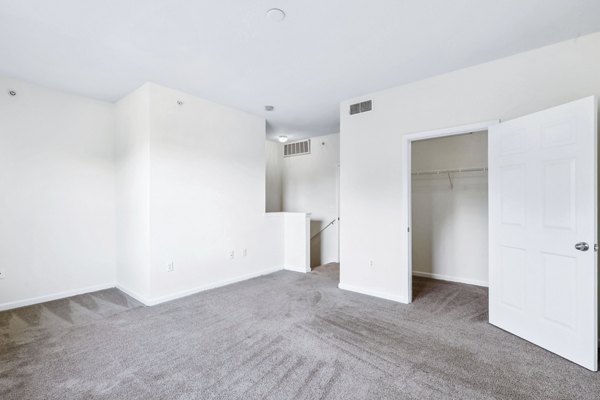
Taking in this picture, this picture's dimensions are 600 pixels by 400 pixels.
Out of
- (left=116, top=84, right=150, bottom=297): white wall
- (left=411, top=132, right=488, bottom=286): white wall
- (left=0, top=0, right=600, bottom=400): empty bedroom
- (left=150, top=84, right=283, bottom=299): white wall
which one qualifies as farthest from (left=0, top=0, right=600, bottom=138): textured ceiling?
(left=411, top=132, right=488, bottom=286): white wall

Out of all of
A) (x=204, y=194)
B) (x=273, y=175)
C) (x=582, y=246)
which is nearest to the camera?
(x=582, y=246)

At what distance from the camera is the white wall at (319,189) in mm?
6203

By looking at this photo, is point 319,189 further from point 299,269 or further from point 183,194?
point 183,194

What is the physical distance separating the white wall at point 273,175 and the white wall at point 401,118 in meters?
3.03

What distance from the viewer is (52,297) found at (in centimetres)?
372

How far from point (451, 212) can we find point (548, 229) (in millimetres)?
2303

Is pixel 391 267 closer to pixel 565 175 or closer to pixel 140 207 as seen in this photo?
pixel 565 175

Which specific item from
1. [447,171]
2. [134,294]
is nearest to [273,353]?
[134,294]

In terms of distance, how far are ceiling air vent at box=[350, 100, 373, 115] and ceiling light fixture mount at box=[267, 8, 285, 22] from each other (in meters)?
1.95

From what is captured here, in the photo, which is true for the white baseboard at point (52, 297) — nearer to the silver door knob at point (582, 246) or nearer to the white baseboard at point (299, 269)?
the white baseboard at point (299, 269)

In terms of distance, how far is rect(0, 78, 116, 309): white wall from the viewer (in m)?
3.44

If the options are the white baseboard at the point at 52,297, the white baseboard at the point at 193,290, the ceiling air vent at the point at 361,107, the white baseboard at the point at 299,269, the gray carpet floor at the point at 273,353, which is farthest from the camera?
the white baseboard at the point at 299,269

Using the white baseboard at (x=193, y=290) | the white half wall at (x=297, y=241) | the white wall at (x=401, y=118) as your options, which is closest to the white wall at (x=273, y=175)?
the white half wall at (x=297, y=241)

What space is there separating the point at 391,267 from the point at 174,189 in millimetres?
3038
